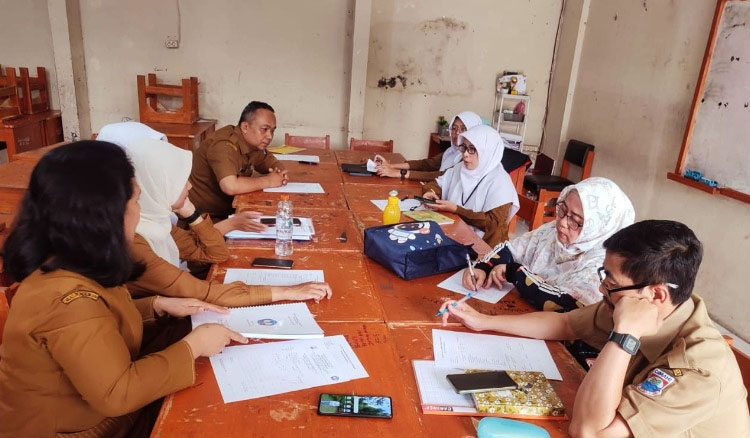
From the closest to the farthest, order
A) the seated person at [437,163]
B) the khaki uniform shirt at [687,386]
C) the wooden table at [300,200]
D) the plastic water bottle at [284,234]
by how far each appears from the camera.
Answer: the khaki uniform shirt at [687,386] → the plastic water bottle at [284,234] → the wooden table at [300,200] → the seated person at [437,163]

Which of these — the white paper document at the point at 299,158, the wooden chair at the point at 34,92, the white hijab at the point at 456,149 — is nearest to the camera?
the white hijab at the point at 456,149

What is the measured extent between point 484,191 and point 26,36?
450cm

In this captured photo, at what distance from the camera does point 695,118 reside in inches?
134

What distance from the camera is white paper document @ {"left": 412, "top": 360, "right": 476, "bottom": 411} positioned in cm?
108

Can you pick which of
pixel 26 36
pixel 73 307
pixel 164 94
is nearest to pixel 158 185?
pixel 73 307

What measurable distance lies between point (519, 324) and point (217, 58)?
4.42 meters

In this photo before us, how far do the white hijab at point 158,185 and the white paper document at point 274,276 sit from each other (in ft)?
0.91

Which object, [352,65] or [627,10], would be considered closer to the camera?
[627,10]

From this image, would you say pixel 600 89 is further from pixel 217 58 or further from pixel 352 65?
pixel 217 58

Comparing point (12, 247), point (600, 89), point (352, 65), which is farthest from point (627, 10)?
point (12, 247)

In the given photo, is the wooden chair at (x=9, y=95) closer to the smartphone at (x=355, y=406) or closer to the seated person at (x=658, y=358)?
the smartphone at (x=355, y=406)

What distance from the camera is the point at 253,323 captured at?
4.49 ft

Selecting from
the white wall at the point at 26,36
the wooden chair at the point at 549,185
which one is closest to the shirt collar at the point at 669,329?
the wooden chair at the point at 549,185

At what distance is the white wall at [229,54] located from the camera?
469 cm
